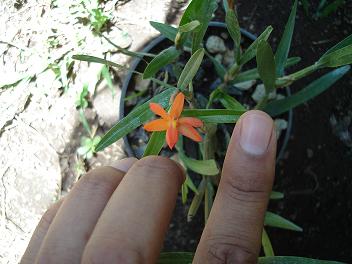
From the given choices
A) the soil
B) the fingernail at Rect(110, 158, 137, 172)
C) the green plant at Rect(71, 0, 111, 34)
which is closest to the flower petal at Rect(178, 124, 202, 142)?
the fingernail at Rect(110, 158, 137, 172)

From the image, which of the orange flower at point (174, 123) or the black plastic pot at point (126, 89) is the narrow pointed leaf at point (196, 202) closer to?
the black plastic pot at point (126, 89)

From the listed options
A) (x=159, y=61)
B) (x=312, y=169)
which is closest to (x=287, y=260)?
(x=159, y=61)

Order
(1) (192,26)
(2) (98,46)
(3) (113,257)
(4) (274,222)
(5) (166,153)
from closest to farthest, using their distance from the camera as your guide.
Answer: (3) (113,257)
(1) (192,26)
(4) (274,222)
(5) (166,153)
(2) (98,46)

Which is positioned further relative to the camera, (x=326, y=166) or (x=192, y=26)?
(x=326, y=166)

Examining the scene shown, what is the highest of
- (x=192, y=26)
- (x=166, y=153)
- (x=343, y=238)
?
(x=192, y=26)

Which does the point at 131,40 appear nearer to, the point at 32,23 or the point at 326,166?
the point at 32,23

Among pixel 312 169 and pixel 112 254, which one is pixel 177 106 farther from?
pixel 312 169

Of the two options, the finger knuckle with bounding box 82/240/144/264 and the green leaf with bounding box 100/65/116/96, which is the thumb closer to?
the finger knuckle with bounding box 82/240/144/264

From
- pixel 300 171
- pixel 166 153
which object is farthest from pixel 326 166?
pixel 166 153
